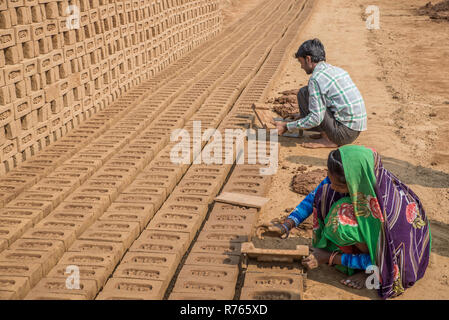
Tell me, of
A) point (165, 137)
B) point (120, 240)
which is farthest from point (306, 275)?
point (165, 137)

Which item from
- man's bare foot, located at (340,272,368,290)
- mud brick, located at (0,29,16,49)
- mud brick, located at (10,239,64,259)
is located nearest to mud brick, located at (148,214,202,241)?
mud brick, located at (10,239,64,259)

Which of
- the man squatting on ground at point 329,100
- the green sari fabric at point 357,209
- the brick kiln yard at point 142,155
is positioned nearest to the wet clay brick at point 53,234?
the brick kiln yard at point 142,155

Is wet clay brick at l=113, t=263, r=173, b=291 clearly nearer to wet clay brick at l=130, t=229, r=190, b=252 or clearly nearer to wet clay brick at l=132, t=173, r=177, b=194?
wet clay brick at l=130, t=229, r=190, b=252

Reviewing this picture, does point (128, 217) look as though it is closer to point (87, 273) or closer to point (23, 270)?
point (87, 273)

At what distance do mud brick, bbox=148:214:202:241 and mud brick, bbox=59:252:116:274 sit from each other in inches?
21.6

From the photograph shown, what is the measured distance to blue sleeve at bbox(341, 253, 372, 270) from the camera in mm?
3406

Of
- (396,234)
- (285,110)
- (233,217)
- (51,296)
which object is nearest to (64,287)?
(51,296)

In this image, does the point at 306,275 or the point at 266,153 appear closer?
the point at 306,275

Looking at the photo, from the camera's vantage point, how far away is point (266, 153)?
5742 mm

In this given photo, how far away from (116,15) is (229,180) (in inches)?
152

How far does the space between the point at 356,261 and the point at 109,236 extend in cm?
198

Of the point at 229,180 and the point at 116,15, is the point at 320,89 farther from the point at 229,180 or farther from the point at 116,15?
the point at 116,15

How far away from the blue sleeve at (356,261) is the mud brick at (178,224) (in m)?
1.32

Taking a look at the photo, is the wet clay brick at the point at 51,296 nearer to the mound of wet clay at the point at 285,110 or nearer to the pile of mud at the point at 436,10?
the mound of wet clay at the point at 285,110
